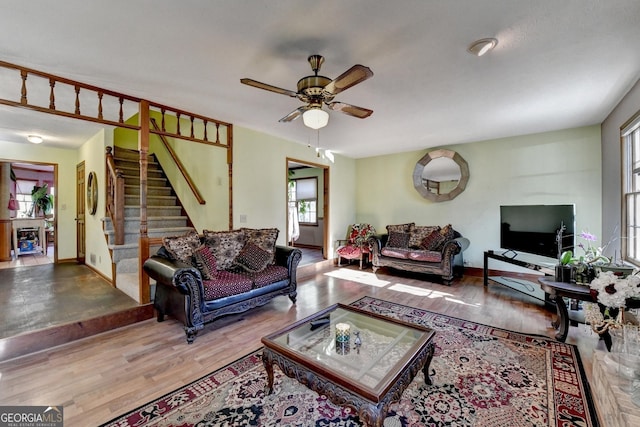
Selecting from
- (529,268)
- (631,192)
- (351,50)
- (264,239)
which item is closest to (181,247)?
(264,239)

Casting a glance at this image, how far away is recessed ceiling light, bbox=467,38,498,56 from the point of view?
204cm

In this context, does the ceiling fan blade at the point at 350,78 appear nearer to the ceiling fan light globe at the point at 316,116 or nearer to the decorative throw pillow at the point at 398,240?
the ceiling fan light globe at the point at 316,116

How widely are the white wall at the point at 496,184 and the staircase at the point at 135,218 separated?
422cm

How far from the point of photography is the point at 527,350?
2.44 m

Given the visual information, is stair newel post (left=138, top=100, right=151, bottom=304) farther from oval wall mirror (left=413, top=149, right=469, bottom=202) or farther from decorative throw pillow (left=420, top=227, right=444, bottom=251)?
oval wall mirror (left=413, top=149, right=469, bottom=202)

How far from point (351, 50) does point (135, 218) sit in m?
3.98

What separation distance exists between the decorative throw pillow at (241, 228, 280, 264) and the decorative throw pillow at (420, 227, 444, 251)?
9.36ft

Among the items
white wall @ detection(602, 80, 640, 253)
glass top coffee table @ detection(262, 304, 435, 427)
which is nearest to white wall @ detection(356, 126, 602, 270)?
white wall @ detection(602, 80, 640, 253)

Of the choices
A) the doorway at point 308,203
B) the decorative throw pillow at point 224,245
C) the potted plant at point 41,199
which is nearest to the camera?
the decorative throw pillow at point 224,245

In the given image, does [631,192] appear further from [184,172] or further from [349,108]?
[184,172]

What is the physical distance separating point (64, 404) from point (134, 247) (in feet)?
8.27

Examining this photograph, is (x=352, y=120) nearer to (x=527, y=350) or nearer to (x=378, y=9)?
(x=378, y=9)

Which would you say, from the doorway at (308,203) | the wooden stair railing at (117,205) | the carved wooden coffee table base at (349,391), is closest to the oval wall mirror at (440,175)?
the doorway at (308,203)

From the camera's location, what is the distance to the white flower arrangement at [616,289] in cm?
166
